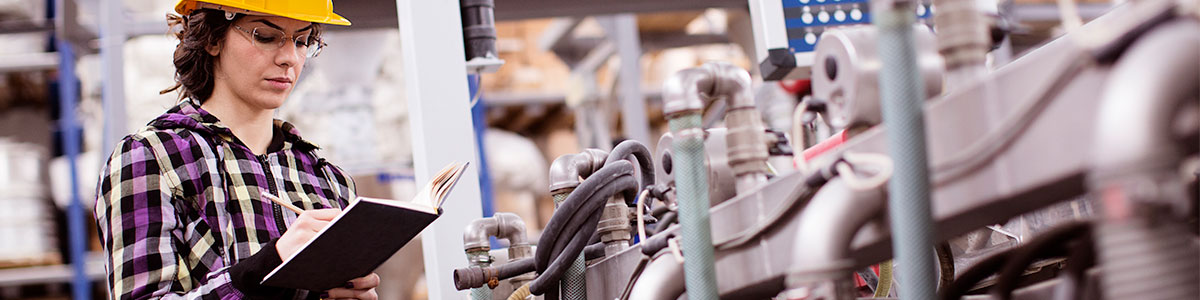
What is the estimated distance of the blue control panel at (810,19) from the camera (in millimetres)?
1921

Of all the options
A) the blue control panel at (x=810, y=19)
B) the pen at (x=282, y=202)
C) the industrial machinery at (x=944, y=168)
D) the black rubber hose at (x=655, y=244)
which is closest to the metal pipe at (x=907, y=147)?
the industrial machinery at (x=944, y=168)

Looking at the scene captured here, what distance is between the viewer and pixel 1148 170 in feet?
1.52

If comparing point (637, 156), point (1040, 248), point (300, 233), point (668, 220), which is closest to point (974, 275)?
point (1040, 248)

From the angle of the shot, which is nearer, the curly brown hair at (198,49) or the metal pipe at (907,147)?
the metal pipe at (907,147)

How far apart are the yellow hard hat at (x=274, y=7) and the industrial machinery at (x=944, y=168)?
25.5 inches

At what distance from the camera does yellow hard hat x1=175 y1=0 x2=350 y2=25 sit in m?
1.45

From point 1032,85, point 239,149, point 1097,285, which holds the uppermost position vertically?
point 239,149

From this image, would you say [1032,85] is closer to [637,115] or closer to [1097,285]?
[1097,285]

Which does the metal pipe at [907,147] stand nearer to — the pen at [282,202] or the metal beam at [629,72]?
the pen at [282,202]

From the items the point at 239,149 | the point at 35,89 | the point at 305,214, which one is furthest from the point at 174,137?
the point at 35,89

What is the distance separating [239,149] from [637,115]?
2.78 metres

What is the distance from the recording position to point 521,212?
4.35 m

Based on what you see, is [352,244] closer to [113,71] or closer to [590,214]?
[590,214]

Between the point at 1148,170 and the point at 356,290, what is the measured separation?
1.08 meters
